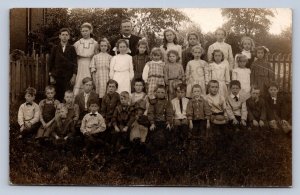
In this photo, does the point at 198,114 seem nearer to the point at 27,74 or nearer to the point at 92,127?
the point at 92,127

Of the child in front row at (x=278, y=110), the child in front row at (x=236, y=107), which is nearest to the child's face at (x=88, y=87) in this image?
the child in front row at (x=236, y=107)

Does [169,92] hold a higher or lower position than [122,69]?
lower

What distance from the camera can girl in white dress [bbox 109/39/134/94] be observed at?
12.6ft

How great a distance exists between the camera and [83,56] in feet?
12.7

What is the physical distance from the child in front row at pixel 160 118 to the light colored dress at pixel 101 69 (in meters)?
0.35

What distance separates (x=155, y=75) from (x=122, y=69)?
0.23 meters

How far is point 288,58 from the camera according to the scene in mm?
3807

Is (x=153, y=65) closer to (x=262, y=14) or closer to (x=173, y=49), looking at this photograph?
(x=173, y=49)

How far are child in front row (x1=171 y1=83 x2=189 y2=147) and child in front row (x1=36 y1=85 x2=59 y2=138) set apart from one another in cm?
84

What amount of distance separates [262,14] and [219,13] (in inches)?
11.7

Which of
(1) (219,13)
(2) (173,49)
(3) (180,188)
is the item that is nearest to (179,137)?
(3) (180,188)

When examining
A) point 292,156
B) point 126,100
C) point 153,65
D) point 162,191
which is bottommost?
point 162,191

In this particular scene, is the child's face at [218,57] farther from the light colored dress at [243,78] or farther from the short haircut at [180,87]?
the short haircut at [180,87]

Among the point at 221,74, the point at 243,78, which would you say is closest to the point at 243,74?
the point at 243,78
